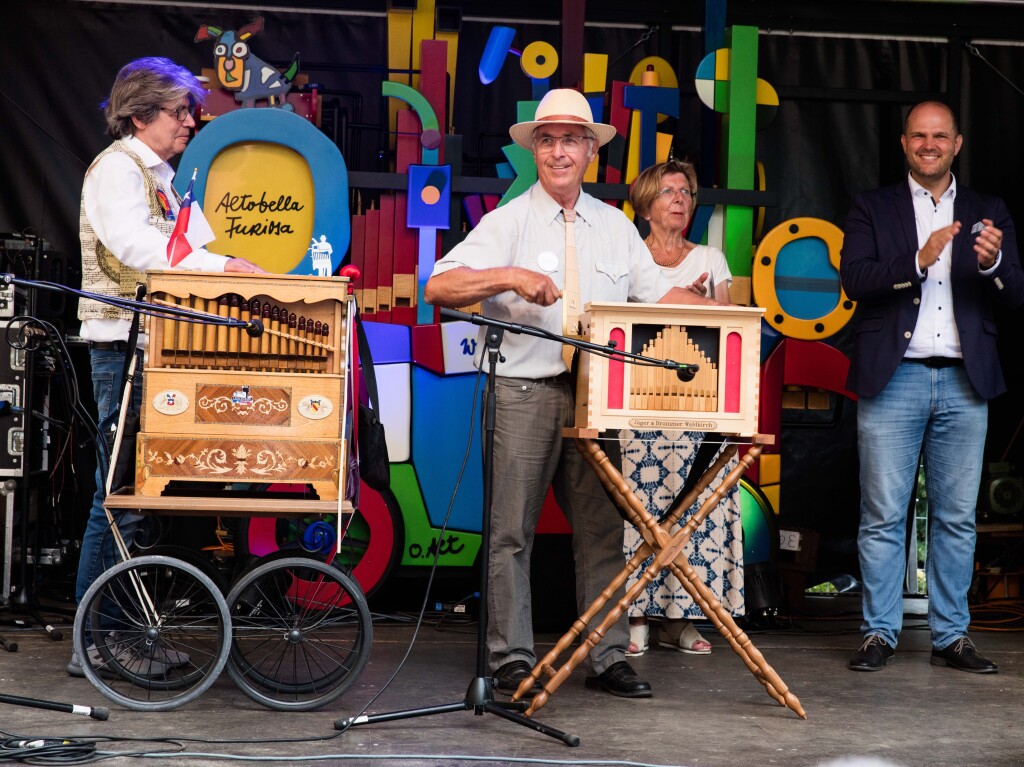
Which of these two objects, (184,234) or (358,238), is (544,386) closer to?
(184,234)

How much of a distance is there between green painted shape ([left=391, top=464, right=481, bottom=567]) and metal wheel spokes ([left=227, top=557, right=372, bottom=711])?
4.67 feet

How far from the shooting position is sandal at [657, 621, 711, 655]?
15.3ft

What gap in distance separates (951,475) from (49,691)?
10.9 feet

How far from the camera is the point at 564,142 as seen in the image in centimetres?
392

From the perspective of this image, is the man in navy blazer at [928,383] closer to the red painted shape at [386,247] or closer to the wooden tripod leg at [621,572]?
the wooden tripod leg at [621,572]

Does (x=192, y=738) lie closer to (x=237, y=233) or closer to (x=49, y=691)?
(x=49, y=691)

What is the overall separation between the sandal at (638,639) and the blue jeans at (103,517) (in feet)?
6.48

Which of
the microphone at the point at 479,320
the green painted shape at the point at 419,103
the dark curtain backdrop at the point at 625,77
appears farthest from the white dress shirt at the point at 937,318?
the green painted shape at the point at 419,103

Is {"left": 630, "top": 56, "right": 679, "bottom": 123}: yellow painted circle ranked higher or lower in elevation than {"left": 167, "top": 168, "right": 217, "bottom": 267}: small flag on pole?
higher

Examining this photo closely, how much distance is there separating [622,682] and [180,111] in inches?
97.6

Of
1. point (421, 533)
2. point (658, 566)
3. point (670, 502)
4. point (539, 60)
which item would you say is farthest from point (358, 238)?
point (658, 566)

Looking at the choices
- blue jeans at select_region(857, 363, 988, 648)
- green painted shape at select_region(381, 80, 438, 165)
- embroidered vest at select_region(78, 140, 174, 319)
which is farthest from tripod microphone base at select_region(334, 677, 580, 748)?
green painted shape at select_region(381, 80, 438, 165)

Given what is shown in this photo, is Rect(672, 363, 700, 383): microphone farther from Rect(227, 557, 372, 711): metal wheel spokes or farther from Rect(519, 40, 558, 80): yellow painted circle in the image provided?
Rect(519, 40, 558, 80): yellow painted circle

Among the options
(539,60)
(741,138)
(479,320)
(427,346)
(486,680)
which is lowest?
(486,680)
